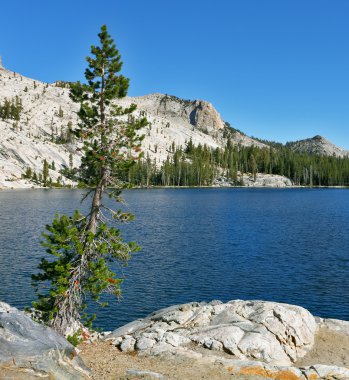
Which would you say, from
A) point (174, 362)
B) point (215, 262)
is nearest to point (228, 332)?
point (174, 362)

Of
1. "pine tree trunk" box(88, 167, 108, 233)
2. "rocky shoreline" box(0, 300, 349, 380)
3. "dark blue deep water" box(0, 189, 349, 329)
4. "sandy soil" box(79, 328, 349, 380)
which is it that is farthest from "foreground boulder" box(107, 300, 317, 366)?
"dark blue deep water" box(0, 189, 349, 329)

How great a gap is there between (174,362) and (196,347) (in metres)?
2.51

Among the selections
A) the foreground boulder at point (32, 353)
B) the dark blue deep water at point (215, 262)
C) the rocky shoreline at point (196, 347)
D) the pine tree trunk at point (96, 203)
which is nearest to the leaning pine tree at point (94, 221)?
the pine tree trunk at point (96, 203)

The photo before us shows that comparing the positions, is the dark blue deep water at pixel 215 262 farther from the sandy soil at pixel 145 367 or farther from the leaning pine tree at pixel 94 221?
the sandy soil at pixel 145 367

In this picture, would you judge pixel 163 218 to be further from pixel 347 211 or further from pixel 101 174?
pixel 101 174

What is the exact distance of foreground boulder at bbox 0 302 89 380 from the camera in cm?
1534

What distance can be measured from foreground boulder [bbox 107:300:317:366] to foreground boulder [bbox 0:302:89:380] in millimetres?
7626

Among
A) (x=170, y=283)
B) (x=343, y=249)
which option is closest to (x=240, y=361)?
(x=170, y=283)

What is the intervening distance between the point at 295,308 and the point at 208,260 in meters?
29.5

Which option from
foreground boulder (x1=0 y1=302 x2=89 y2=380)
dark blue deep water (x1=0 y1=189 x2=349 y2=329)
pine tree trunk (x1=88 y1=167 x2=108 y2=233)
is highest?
pine tree trunk (x1=88 y1=167 x2=108 y2=233)

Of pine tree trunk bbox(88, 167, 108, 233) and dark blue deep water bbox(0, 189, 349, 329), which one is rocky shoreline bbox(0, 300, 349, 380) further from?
dark blue deep water bbox(0, 189, 349, 329)

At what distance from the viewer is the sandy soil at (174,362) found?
20.8m

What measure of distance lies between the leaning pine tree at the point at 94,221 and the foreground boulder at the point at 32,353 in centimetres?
727

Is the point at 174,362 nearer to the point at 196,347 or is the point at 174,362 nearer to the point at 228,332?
the point at 196,347
